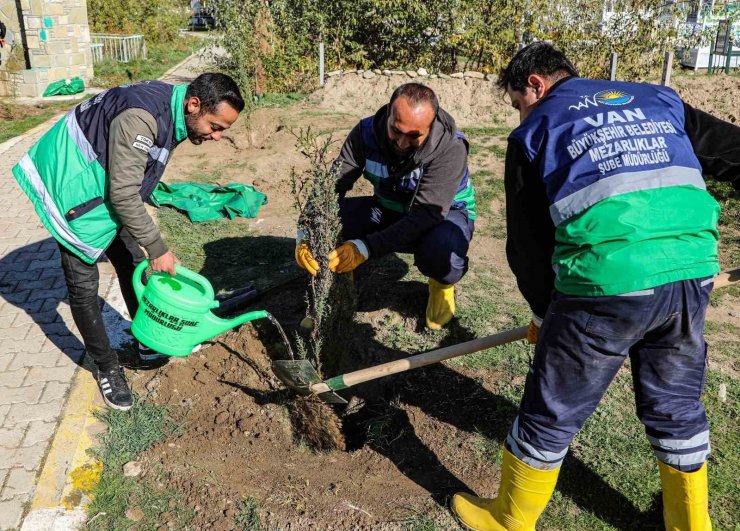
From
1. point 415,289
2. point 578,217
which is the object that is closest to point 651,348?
point 578,217

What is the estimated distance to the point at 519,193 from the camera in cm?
250

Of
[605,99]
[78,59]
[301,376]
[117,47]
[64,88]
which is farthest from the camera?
[117,47]

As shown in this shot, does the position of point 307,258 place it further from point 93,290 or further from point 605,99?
point 605,99

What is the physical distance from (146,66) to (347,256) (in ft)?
49.0

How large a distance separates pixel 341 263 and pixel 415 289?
4.44 feet

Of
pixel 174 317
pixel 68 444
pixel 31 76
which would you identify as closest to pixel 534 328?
pixel 174 317

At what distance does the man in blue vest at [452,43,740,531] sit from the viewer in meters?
2.28

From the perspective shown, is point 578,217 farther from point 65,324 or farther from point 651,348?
point 65,324

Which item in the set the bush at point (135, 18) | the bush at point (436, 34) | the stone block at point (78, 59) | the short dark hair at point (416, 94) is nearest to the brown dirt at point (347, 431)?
the short dark hair at point (416, 94)

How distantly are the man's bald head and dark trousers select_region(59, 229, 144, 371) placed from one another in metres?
1.65

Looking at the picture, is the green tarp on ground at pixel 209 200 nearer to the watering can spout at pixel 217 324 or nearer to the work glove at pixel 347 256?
the work glove at pixel 347 256

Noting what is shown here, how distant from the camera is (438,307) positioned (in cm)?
442

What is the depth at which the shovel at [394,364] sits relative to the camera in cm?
312

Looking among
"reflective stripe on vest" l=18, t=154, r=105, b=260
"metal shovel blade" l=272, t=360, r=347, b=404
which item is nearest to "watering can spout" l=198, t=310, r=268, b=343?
"metal shovel blade" l=272, t=360, r=347, b=404
